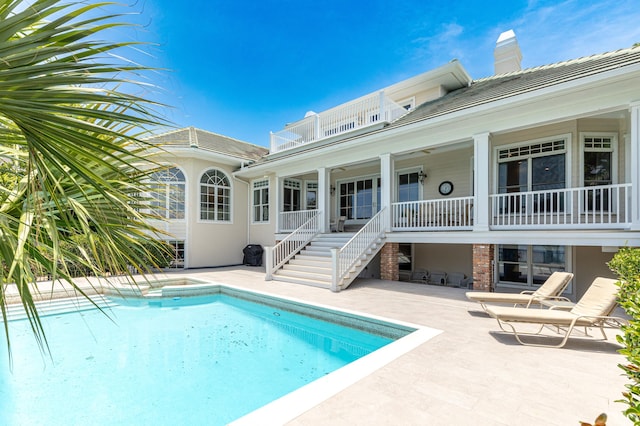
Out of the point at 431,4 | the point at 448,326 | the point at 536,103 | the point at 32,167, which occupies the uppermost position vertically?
the point at 431,4

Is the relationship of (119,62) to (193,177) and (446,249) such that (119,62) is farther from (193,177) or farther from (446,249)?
(193,177)

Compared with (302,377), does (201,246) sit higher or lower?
higher

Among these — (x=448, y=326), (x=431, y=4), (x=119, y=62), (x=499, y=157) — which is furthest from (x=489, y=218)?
(x=119, y=62)

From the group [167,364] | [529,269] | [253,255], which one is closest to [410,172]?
[529,269]

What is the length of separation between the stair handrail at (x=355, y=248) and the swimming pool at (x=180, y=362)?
1861 millimetres

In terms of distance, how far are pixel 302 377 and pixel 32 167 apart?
4299 millimetres

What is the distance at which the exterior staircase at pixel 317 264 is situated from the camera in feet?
32.0

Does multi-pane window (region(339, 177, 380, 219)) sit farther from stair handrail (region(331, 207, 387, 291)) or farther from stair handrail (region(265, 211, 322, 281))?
stair handrail (region(331, 207, 387, 291))

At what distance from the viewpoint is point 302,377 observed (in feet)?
15.5

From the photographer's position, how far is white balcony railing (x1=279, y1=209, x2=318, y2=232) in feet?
45.1

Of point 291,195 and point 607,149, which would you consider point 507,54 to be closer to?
point 607,149

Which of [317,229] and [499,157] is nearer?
[499,157]

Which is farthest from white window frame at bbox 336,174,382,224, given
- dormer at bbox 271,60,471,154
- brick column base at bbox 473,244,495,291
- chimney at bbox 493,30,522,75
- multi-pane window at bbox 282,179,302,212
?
chimney at bbox 493,30,522,75

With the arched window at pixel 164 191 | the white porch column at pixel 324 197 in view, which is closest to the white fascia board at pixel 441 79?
the white porch column at pixel 324 197
